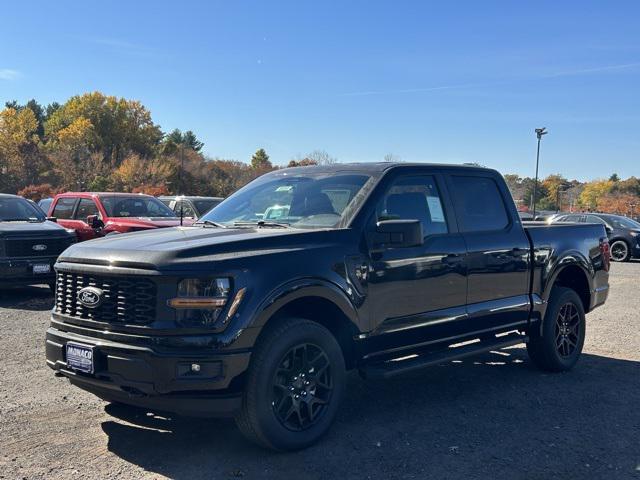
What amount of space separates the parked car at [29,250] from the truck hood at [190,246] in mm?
6232

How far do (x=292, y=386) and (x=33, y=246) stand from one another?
754 cm

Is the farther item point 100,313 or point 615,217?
point 615,217

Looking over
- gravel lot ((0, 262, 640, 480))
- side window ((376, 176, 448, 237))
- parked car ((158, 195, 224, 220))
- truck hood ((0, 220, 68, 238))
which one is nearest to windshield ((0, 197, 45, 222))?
truck hood ((0, 220, 68, 238))

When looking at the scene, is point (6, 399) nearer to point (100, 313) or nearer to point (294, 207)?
point (100, 313)

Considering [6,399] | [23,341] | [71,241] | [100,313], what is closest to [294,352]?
[100,313]

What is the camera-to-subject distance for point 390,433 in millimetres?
4656

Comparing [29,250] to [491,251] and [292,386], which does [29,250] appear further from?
[491,251]

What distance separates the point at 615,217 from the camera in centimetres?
2253

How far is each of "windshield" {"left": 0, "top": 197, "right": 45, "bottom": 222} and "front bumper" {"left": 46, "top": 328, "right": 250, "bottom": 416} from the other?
8.15m

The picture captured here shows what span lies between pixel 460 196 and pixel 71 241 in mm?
7481

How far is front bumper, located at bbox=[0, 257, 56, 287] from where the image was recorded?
999 cm

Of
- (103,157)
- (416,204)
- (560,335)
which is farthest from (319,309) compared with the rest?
(103,157)

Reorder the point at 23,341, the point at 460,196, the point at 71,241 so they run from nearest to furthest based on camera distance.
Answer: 1. the point at 460,196
2. the point at 23,341
3. the point at 71,241

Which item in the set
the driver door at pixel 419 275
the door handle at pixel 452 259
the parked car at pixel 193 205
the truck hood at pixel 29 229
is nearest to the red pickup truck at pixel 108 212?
the truck hood at pixel 29 229
